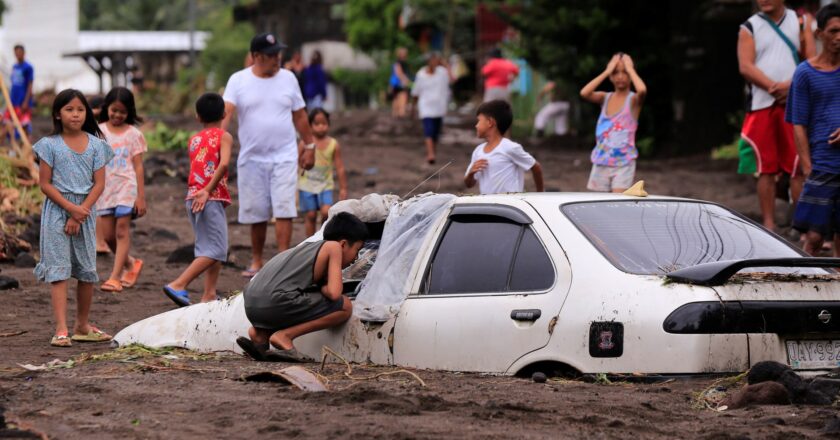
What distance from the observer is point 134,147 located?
35.5 ft

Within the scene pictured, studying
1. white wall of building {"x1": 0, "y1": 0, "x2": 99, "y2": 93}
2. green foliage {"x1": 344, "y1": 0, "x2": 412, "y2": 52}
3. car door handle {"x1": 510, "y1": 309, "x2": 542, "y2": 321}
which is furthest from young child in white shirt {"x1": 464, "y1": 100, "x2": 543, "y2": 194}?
white wall of building {"x1": 0, "y1": 0, "x2": 99, "y2": 93}

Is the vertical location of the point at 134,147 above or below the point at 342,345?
above

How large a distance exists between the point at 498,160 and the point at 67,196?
9.92 ft

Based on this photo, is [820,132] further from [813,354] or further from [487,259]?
[487,259]

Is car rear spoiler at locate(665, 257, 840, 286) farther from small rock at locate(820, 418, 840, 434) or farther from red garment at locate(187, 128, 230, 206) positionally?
red garment at locate(187, 128, 230, 206)

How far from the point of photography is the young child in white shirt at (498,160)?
31.6ft

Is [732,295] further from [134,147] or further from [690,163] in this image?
[690,163]

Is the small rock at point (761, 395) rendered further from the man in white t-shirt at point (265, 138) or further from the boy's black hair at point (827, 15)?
the man in white t-shirt at point (265, 138)

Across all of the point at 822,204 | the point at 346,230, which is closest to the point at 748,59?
the point at 822,204

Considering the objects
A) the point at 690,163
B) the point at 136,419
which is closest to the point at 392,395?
the point at 136,419

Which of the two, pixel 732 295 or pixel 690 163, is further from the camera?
pixel 690 163

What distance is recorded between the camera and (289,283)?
744 cm

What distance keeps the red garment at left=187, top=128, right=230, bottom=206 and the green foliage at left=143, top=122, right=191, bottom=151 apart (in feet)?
44.6

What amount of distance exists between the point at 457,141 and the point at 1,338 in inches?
811
